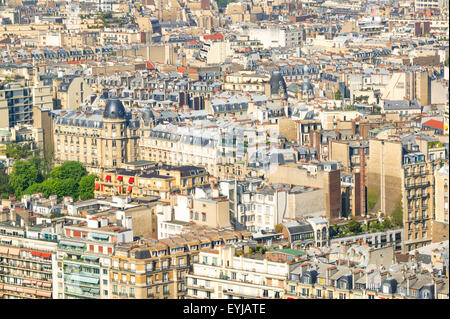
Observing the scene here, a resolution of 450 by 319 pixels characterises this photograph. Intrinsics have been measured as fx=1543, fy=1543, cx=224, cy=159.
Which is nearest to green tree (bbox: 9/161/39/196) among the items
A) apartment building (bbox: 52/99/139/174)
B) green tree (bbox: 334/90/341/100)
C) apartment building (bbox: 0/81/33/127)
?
apartment building (bbox: 52/99/139/174)

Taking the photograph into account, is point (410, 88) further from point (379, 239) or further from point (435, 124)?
point (379, 239)

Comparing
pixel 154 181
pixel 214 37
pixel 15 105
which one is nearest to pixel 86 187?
pixel 154 181

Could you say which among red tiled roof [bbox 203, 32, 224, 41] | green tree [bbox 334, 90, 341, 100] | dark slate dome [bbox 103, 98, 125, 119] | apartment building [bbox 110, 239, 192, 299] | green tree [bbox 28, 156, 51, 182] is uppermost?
dark slate dome [bbox 103, 98, 125, 119]

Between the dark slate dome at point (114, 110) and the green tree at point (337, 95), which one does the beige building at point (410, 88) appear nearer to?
the green tree at point (337, 95)

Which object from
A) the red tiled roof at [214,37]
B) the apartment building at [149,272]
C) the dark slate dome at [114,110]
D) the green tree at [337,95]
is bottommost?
the apartment building at [149,272]

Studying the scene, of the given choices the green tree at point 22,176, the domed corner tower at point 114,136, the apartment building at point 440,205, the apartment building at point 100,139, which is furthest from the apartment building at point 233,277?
the domed corner tower at point 114,136

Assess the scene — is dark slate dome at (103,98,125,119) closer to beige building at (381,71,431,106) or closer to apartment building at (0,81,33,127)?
apartment building at (0,81,33,127)
